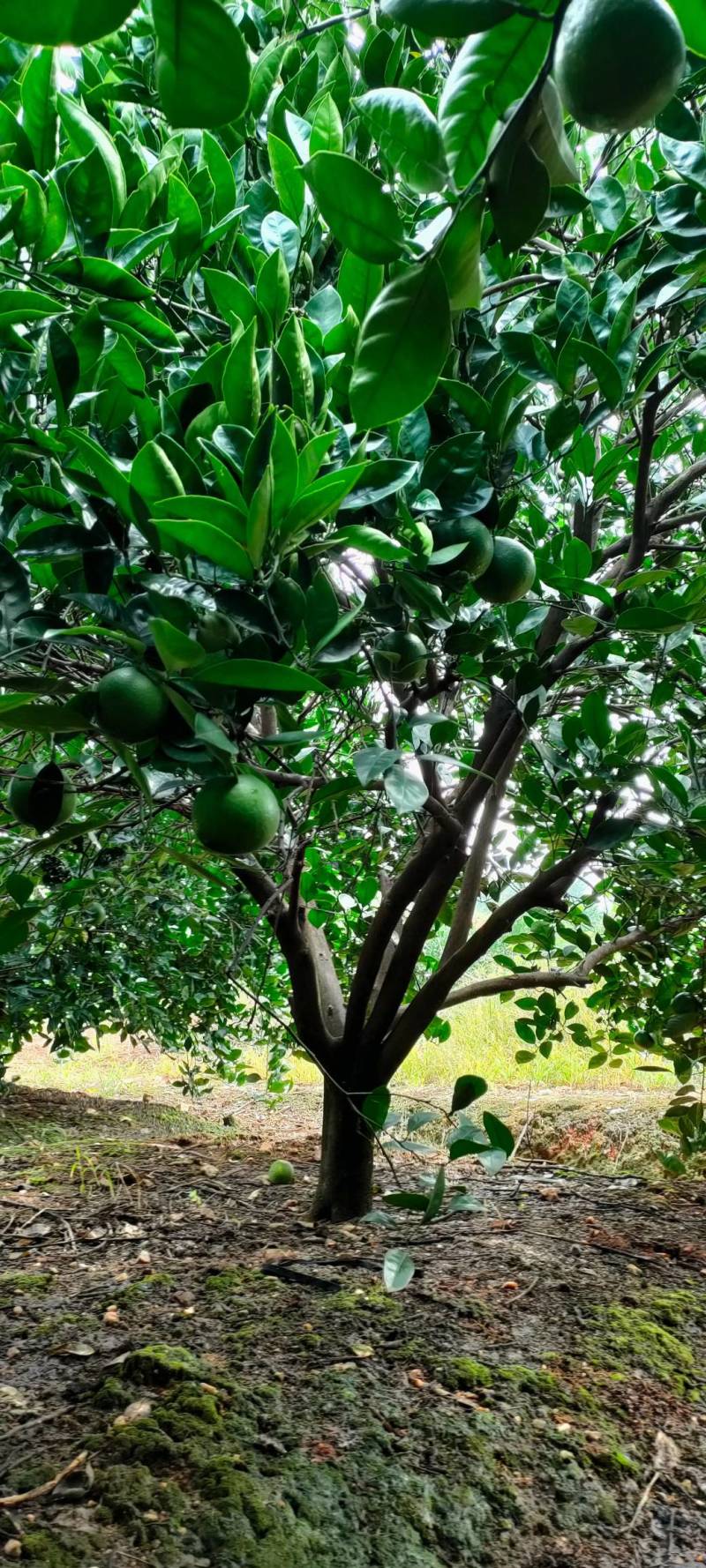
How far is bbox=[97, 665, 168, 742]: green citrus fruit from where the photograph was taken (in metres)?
0.72

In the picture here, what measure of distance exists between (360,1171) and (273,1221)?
10.1 inches

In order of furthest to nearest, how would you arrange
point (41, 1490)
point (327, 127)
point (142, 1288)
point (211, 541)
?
point (142, 1288)
point (41, 1490)
point (327, 127)
point (211, 541)

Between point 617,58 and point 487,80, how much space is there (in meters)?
0.05

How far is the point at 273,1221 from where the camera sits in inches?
83.3

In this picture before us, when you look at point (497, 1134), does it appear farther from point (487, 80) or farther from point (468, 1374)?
point (487, 80)

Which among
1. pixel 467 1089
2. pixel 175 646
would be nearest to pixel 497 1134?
pixel 467 1089

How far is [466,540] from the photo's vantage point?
0.89 metres

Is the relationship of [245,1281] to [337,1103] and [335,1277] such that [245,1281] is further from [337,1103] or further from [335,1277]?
[337,1103]

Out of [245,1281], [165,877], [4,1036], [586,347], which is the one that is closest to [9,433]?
[586,347]

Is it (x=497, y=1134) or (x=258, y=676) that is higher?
(x=258, y=676)

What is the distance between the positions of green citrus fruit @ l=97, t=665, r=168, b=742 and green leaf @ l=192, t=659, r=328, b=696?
0.32 ft

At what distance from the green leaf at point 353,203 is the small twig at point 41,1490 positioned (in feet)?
4.25

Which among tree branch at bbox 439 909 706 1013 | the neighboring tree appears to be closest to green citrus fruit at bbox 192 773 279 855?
the neighboring tree

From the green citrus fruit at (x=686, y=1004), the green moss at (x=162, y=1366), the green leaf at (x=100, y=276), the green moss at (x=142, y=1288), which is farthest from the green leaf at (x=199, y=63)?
the green citrus fruit at (x=686, y=1004)
